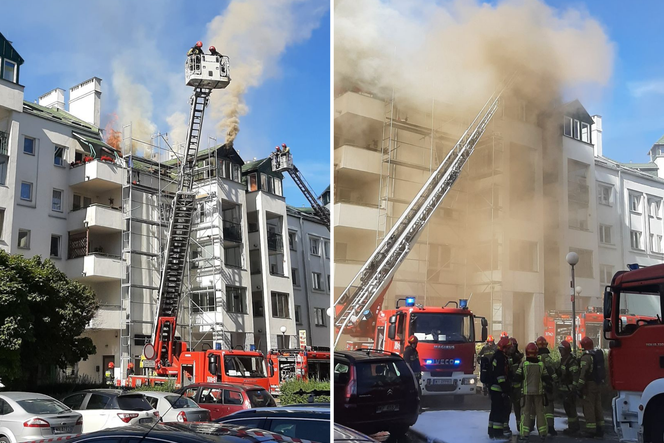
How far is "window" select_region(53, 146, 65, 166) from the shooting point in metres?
7.88

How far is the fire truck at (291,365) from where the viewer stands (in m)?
6.82

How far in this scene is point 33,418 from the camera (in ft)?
21.2

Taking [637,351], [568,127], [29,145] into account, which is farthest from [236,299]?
[637,351]

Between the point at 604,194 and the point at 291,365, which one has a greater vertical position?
the point at 604,194

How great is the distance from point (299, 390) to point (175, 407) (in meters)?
1.32

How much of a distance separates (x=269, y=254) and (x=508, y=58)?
16.3ft

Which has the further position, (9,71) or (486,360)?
(9,71)

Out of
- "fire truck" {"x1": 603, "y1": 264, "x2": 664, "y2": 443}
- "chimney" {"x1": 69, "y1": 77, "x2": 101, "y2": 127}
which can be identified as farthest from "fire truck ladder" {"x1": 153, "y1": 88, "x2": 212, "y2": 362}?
"fire truck" {"x1": 603, "y1": 264, "x2": 664, "y2": 443}

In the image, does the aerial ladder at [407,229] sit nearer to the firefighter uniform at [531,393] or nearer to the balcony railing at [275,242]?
the firefighter uniform at [531,393]

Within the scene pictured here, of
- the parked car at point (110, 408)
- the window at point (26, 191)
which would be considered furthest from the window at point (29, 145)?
the parked car at point (110, 408)

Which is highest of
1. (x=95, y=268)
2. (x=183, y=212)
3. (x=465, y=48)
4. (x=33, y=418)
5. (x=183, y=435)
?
(x=183, y=212)

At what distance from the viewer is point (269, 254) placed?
23.3 ft

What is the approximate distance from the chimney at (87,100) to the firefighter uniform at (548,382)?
7221 millimetres

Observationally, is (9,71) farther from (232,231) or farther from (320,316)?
(320,316)
